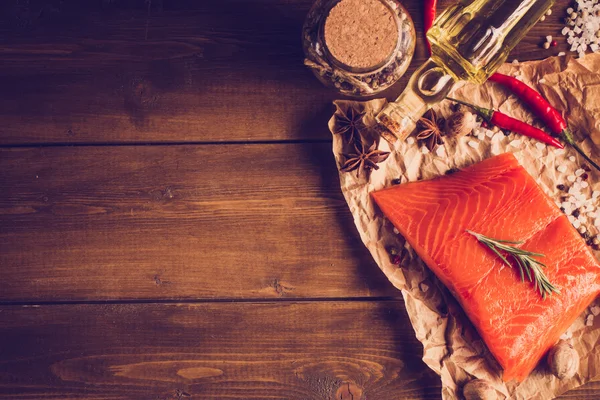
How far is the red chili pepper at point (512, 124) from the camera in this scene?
4.65 ft

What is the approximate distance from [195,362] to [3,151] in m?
0.81

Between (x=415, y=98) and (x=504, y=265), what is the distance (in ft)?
1.57

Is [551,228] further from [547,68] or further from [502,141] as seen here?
[547,68]

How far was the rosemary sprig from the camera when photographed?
1321 mm

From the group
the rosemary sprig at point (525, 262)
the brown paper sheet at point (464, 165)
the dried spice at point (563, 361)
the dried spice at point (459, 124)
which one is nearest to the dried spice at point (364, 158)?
the brown paper sheet at point (464, 165)

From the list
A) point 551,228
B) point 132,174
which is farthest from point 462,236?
point 132,174

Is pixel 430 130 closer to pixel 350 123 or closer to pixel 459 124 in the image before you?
pixel 459 124

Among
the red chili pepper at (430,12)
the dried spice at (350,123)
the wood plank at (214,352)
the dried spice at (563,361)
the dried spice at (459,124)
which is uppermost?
the red chili pepper at (430,12)

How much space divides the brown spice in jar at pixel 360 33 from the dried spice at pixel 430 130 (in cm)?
24

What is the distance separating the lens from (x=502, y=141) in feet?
4.77

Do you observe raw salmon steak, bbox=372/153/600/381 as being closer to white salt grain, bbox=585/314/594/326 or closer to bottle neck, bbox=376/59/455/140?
white salt grain, bbox=585/314/594/326

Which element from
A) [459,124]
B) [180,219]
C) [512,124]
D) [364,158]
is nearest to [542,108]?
[512,124]

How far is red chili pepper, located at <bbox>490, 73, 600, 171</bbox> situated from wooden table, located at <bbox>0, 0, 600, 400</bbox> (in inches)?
4.9

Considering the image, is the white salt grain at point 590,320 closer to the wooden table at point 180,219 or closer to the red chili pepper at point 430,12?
the wooden table at point 180,219
